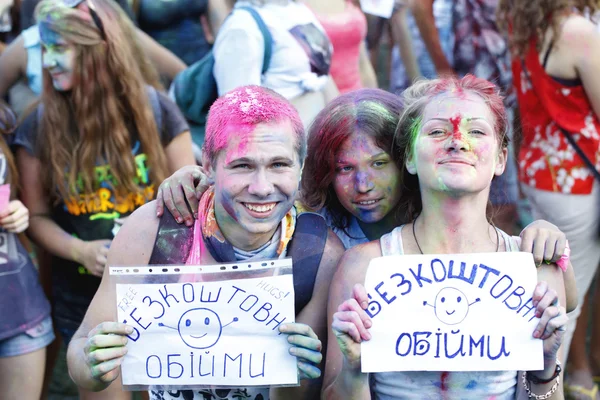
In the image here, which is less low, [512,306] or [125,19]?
[125,19]

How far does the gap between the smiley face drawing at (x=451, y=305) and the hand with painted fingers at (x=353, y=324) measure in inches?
6.6

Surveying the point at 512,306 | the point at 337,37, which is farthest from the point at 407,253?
the point at 337,37

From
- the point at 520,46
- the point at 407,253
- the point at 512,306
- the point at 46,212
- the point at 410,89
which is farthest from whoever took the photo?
the point at 520,46

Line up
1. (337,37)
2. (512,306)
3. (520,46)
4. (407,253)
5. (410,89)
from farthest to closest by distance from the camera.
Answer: (337,37) < (520,46) < (410,89) < (407,253) < (512,306)

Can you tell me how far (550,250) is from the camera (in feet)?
7.40

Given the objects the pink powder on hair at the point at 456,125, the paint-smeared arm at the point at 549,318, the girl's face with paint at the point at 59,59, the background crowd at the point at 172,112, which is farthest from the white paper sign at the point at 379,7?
the paint-smeared arm at the point at 549,318

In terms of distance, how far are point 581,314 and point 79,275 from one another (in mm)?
2483

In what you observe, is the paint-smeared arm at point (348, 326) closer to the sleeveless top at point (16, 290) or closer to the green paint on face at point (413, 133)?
the green paint on face at point (413, 133)

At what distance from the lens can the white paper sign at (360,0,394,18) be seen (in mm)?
4844

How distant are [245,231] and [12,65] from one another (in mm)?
2057

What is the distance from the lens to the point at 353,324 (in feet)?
6.95

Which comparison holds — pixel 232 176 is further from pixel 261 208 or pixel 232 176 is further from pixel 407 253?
pixel 407 253

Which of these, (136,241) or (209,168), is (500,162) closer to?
(209,168)

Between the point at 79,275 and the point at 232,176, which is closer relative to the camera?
the point at 232,176
